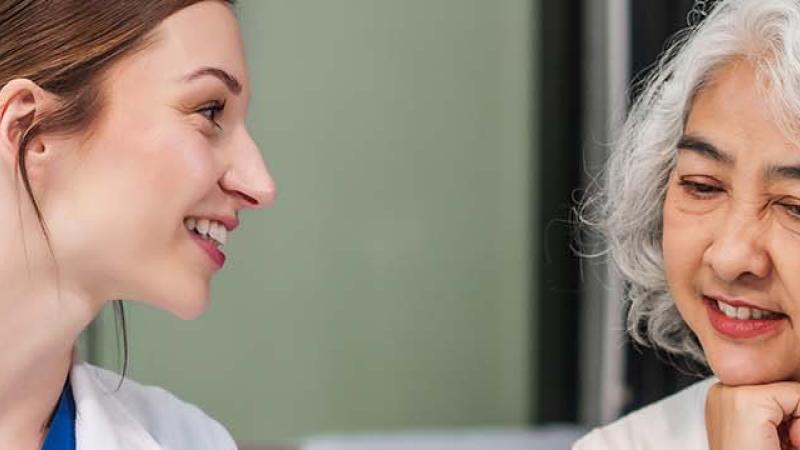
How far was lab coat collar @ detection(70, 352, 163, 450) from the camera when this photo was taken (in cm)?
157

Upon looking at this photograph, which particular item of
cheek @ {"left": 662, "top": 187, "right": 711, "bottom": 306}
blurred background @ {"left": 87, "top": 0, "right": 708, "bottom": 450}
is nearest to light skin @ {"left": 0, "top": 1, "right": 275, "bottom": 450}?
cheek @ {"left": 662, "top": 187, "right": 711, "bottom": 306}

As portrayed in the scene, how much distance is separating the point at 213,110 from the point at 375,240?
6.36 ft

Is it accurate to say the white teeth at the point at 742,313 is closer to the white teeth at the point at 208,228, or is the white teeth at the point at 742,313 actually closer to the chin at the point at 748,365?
the chin at the point at 748,365

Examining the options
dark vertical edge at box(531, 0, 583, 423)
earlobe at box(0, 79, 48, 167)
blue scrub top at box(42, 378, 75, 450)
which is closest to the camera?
earlobe at box(0, 79, 48, 167)

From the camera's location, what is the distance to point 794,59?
4.87 feet

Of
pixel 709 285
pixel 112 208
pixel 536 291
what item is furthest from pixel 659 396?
pixel 112 208

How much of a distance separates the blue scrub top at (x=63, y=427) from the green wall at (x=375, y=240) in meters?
1.68

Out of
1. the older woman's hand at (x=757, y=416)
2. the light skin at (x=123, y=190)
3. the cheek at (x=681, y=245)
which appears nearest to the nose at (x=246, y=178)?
the light skin at (x=123, y=190)

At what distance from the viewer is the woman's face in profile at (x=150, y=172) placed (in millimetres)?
1472

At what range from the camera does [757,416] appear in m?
1.54

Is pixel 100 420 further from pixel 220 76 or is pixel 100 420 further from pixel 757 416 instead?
pixel 757 416

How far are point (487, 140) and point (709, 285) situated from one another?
1.92m

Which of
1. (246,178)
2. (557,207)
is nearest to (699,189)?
(246,178)

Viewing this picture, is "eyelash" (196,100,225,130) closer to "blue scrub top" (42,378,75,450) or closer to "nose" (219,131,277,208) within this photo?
"nose" (219,131,277,208)
